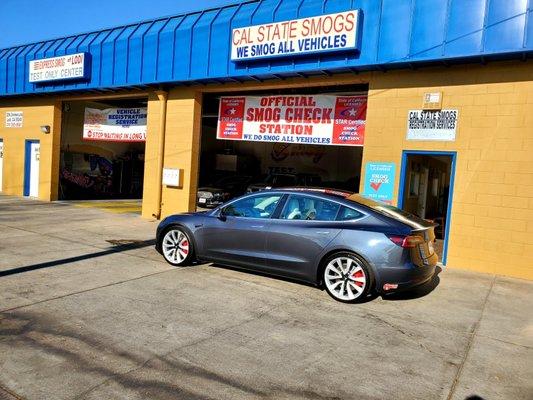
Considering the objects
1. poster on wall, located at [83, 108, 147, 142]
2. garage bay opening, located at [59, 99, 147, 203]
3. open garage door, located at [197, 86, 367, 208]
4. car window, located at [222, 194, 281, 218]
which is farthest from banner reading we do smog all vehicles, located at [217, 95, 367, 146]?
car window, located at [222, 194, 281, 218]

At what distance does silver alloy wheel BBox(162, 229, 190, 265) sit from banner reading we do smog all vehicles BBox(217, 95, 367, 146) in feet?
16.0

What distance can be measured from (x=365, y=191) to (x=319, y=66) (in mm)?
2904

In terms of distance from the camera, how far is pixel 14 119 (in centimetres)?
1898

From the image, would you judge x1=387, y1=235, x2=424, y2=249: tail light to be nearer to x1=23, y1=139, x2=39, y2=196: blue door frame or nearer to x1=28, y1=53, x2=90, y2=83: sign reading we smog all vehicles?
x1=28, y1=53, x2=90, y2=83: sign reading we smog all vehicles

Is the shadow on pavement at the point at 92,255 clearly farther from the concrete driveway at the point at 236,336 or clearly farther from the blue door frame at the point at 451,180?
the blue door frame at the point at 451,180

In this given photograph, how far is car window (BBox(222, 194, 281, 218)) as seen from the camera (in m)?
6.99

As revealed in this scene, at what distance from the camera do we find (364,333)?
5.09 meters

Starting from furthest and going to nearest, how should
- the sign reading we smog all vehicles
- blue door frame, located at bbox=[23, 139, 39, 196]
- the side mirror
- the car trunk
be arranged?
1. blue door frame, located at bbox=[23, 139, 39, 196]
2. the sign reading we smog all vehicles
3. the side mirror
4. the car trunk

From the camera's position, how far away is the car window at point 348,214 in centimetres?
627

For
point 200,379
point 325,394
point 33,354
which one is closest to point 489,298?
point 325,394

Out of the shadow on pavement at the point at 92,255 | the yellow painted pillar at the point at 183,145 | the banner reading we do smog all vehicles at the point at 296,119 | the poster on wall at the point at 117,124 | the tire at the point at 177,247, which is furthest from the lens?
the poster on wall at the point at 117,124

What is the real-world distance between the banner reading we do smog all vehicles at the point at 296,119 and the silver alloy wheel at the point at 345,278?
5.14m

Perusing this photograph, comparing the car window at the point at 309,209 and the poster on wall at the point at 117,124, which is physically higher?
the poster on wall at the point at 117,124

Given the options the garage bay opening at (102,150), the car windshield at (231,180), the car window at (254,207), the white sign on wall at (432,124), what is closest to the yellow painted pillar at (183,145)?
the garage bay opening at (102,150)
